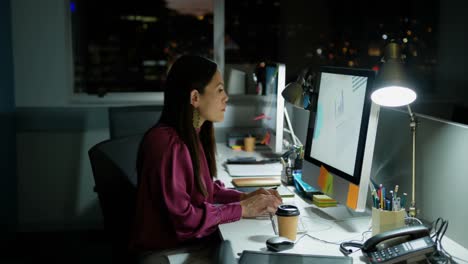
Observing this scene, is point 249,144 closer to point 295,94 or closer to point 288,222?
point 295,94

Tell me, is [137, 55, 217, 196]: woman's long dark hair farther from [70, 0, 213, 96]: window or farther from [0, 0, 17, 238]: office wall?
[70, 0, 213, 96]: window

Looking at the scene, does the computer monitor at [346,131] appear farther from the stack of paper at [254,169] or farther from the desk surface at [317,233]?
the stack of paper at [254,169]

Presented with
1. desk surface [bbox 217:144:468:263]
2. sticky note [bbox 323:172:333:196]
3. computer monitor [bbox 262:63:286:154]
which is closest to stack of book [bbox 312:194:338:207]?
desk surface [bbox 217:144:468:263]

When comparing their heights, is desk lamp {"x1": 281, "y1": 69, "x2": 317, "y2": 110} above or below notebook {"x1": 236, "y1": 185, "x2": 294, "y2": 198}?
above

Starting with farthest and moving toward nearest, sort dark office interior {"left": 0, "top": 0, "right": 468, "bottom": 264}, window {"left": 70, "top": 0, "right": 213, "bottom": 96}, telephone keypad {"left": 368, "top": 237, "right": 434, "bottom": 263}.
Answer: window {"left": 70, "top": 0, "right": 213, "bottom": 96}, dark office interior {"left": 0, "top": 0, "right": 468, "bottom": 264}, telephone keypad {"left": 368, "top": 237, "right": 434, "bottom": 263}

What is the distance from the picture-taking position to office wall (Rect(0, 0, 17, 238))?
376cm

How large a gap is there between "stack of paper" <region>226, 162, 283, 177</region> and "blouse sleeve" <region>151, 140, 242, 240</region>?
0.85m

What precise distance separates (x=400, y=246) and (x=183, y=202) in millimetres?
704

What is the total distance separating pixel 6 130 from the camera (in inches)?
151

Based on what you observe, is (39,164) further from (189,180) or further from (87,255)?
(189,180)

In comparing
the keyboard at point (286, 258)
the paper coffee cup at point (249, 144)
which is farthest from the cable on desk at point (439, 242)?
the paper coffee cup at point (249, 144)

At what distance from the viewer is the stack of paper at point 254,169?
277 cm

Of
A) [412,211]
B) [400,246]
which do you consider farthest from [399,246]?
[412,211]

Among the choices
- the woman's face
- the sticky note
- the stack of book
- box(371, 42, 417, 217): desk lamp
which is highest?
box(371, 42, 417, 217): desk lamp
